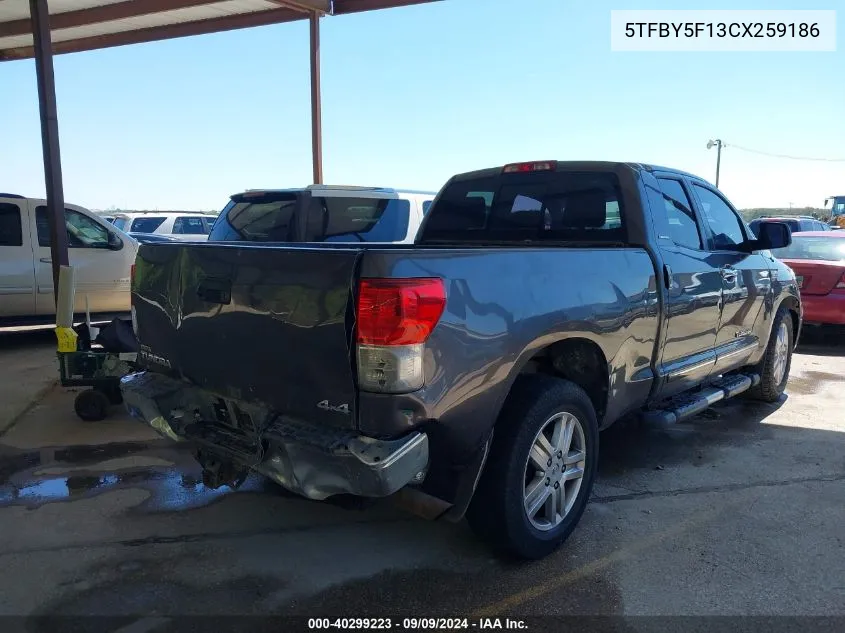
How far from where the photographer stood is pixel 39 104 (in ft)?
24.4

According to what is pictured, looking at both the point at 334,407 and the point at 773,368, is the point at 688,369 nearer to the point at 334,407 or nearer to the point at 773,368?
the point at 773,368

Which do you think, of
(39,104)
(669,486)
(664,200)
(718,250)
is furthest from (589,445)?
(39,104)

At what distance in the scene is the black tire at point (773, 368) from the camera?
5.65 metres

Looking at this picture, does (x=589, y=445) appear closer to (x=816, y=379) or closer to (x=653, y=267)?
(x=653, y=267)

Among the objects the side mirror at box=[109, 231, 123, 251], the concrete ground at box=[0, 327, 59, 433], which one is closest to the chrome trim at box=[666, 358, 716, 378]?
the concrete ground at box=[0, 327, 59, 433]

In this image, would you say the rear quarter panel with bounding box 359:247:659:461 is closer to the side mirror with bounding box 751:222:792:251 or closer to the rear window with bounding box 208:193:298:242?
the side mirror with bounding box 751:222:792:251

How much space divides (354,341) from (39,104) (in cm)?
687

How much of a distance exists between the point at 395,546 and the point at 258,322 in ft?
4.47

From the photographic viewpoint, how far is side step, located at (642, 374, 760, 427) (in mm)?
4117

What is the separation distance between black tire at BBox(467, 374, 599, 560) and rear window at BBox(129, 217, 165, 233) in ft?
43.5

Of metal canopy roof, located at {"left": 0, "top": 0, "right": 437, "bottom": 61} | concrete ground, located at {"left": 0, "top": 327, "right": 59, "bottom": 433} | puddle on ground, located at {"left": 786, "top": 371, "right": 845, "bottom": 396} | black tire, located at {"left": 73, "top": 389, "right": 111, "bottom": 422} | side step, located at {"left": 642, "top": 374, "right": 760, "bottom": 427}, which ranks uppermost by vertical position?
metal canopy roof, located at {"left": 0, "top": 0, "right": 437, "bottom": 61}

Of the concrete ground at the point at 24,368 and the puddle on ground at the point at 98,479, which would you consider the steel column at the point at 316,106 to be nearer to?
the concrete ground at the point at 24,368

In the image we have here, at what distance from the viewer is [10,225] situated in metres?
8.37

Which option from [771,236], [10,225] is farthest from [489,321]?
[10,225]
